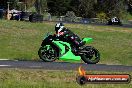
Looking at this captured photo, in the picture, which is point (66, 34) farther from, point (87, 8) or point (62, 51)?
point (87, 8)

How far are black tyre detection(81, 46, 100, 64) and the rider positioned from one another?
A: 543 millimetres

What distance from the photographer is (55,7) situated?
112m

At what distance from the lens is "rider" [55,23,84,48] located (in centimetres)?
1988

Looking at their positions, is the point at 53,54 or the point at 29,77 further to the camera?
the point at 53,54

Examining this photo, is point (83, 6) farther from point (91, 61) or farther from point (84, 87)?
point (84, 87)

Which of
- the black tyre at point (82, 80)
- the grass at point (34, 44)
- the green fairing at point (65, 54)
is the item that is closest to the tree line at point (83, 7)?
the grass at point (34, 44)

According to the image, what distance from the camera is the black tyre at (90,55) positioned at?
19.7m

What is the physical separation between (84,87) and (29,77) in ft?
12.7

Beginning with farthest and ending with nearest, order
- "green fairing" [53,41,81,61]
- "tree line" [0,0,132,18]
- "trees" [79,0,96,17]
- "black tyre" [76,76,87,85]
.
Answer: "trees" [79,0,96,17]
"tree line" [0,0,132,18]
"green fairing" [53,41,81,61]
"black tyre" [76,76,87,85]

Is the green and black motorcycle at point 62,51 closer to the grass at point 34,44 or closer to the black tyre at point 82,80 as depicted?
the grass at point 34,44

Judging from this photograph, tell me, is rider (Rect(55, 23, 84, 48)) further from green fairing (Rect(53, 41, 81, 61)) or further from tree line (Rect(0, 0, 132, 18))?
tree line (Rect(0, 0, 132, 18))

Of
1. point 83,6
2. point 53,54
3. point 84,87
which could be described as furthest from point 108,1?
point 84,87

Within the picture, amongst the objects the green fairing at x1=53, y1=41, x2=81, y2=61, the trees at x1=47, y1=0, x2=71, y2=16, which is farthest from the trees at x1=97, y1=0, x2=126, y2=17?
the green fairing at x1=53, y1=41, x2=81, y2=61

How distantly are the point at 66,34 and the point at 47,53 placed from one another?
1.22m
